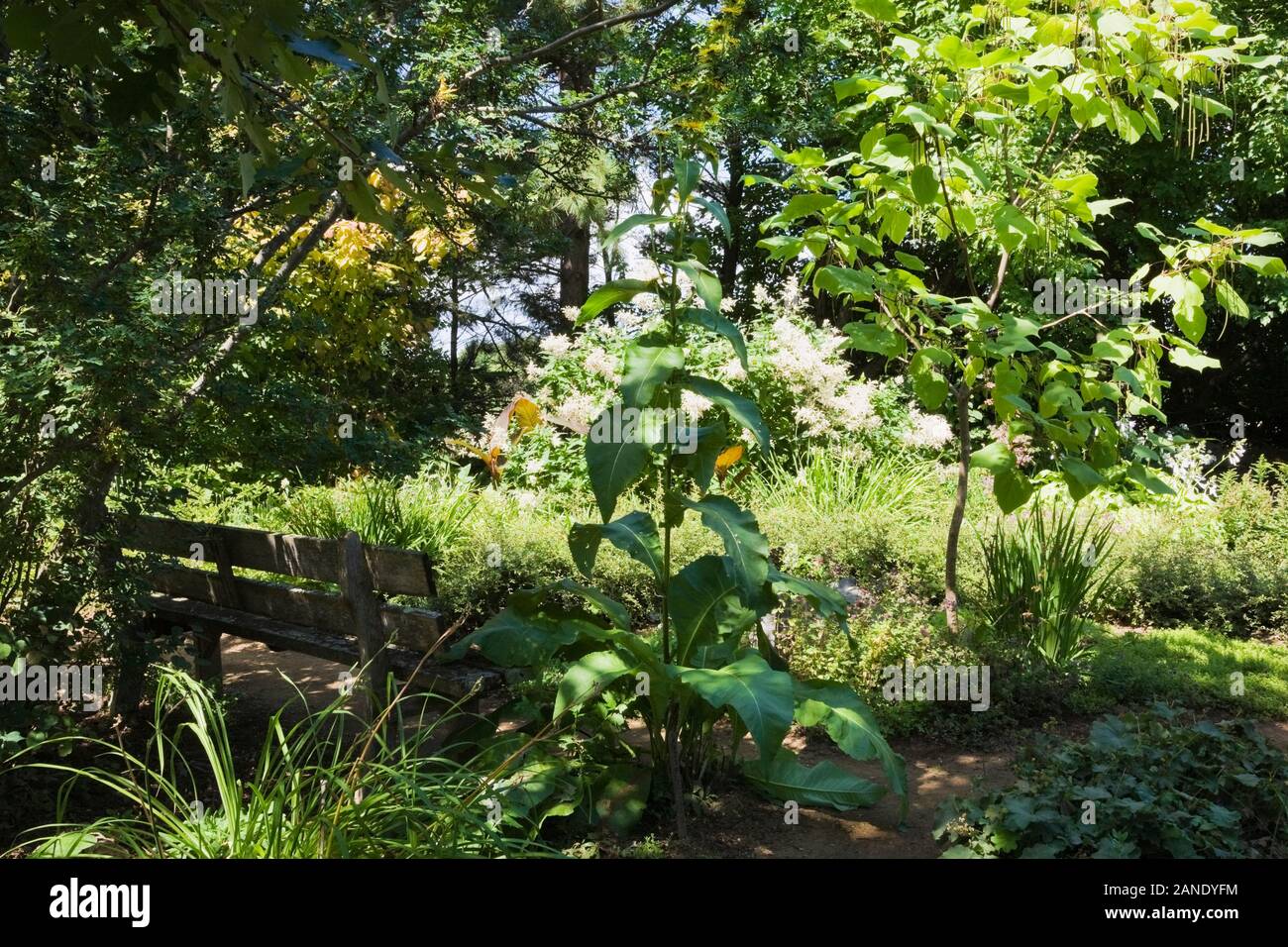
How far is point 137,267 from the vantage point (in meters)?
4.53

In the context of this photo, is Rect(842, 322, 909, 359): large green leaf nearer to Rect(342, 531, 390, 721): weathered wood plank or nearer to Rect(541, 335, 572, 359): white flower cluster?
Rect(342, 531, 390, 721): weathered wood plank

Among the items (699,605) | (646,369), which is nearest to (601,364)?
(699,605)

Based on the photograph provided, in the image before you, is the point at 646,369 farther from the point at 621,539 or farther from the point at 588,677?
the point at 588,677

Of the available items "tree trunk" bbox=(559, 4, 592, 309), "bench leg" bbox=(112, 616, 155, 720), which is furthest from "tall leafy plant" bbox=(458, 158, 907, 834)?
"tree trunk" bbox=(559, 4, 592, 309)

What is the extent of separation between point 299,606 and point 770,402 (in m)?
5.57

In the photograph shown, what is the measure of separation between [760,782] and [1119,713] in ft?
7.42

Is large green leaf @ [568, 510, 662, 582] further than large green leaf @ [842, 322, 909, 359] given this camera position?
No

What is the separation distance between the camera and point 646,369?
11.2ft

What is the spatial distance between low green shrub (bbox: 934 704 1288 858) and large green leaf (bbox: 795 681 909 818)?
189 mm

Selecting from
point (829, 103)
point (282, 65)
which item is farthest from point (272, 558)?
point (829, 103)

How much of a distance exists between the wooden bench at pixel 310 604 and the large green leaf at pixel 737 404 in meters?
1.53

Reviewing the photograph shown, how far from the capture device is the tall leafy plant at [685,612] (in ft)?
11.1

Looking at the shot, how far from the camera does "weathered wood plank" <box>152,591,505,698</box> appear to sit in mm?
4637

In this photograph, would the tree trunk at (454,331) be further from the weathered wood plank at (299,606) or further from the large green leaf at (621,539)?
the large green leaf at (621,539)
